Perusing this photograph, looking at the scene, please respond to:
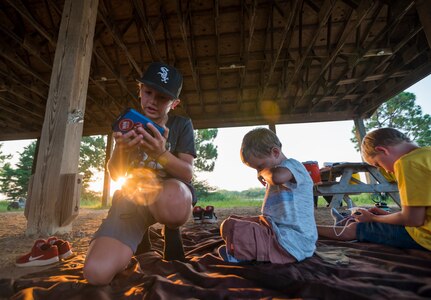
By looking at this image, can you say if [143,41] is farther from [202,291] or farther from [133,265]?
[202,291]

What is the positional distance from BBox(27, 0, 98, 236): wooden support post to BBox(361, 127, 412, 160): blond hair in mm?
2818

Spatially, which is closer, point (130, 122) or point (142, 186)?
point (130, 122)

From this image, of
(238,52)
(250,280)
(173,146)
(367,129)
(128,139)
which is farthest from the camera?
(367,129)

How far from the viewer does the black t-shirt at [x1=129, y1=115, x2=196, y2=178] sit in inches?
59.6

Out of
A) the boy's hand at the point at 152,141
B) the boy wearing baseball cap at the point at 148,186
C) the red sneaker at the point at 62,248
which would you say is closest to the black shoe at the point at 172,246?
the boy wearing baseball cap at the point at 148,186

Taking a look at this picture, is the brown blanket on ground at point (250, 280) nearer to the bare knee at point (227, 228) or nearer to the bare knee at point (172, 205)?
the bare knee at point (227, 228)

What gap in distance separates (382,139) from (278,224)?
96 centimetres

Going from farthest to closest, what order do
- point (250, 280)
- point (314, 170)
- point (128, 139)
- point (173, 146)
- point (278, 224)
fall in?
point (314, 170), point (173, 146), point (278, 224), point (128, 139), point (250, 280)

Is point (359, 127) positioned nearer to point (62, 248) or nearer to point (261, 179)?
point (261, 179)

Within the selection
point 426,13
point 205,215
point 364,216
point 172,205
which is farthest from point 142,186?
point 426,13

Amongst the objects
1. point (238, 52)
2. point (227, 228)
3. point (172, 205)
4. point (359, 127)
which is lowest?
point (227, 228)

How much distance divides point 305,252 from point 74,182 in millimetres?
2355

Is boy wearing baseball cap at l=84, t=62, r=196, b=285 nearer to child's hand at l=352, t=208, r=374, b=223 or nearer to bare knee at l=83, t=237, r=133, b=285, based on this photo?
bare knee at l=83, t=237, r=133, b=285

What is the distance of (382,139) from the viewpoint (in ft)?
4.93
